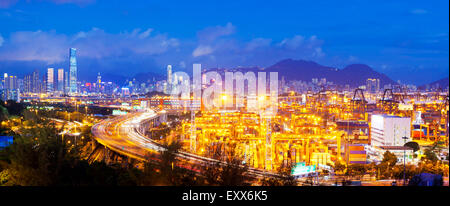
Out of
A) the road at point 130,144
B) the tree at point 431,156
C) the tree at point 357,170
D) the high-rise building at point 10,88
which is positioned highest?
the high-rise building at point 10,88

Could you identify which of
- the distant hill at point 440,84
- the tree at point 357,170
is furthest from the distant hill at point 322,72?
the tree at point 357,170

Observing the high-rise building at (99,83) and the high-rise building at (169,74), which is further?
the high-rise building at (99,83)

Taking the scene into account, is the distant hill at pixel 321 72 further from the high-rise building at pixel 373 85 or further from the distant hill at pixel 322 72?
the high-rise building at pixel 373 85

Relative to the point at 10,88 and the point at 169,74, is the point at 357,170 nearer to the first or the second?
the point at 169,74

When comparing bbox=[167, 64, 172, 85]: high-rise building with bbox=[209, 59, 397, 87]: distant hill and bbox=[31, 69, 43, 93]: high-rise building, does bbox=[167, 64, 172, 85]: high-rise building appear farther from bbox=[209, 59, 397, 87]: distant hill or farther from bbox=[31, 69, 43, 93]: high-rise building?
bbox=[31, 69, 43, 93]: high-rise building

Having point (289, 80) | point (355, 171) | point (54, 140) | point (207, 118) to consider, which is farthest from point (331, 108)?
point (54, 140)

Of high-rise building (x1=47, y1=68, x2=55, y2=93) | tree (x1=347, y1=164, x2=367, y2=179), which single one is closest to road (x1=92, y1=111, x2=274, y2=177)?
tree (x1=347, y1=164, x2=367, y2=179)

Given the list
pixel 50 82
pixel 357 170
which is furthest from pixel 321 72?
pixel 50 82

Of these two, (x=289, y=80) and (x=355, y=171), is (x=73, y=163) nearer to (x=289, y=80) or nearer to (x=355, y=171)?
(x=355, y=171)
